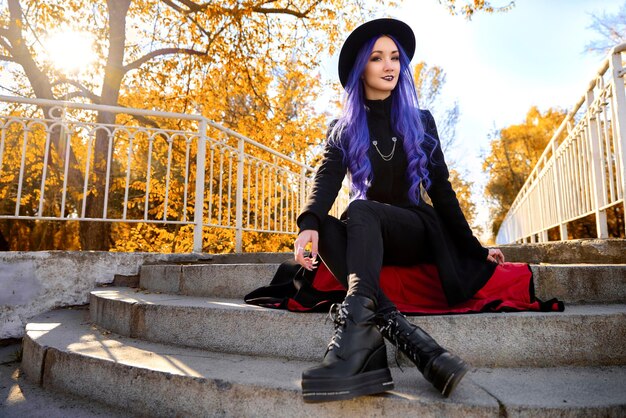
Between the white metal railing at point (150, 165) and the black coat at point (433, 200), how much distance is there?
1.99 m

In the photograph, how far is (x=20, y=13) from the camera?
24.2 feet

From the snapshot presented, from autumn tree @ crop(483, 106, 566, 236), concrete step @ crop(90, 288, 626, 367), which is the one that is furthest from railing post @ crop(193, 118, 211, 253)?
autumn tree @ crop(483, 106, 566, 236)

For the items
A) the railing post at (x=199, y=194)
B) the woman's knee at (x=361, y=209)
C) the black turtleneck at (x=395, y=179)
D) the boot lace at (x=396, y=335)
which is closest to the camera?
the boot lace at (x=396, y=335)

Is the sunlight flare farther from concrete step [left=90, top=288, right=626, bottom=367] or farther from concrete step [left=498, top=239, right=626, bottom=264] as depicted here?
concrete step [left=498, top=239, right=626, bottom=264]

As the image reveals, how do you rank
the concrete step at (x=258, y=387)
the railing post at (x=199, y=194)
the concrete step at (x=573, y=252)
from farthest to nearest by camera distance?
the railing post at (x=199, y=194) < the concrete step at (x=573, y=252) < the concrete step at (x=258, y=387)

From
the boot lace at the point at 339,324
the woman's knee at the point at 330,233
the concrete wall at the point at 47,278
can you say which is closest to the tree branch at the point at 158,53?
the concrete wall at the point at 47,278

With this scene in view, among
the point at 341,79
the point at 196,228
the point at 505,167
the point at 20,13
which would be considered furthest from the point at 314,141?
the point at 505,167

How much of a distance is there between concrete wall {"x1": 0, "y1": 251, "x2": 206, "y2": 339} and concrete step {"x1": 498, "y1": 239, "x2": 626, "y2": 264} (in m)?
3.16

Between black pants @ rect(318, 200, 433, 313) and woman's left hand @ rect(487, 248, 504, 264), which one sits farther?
woman's left hand @ rect(487, 248, 504, 264)

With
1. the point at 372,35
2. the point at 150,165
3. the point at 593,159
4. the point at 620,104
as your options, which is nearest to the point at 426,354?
the point at 372,35

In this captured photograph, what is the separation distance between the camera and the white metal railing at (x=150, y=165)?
11.5 feet

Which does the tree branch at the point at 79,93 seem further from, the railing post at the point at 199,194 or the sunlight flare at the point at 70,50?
the railing post at the point at 199,194

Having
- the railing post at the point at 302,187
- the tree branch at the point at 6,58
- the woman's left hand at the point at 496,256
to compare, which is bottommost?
the woman's left hand at the point at 496,256

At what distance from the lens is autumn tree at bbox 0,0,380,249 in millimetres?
7410
